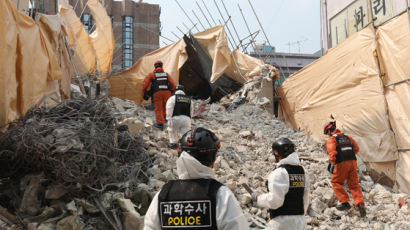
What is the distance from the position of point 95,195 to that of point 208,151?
7.52 ft

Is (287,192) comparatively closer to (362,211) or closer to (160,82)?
(362,211)

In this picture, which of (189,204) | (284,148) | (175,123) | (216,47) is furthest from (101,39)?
(189,204)

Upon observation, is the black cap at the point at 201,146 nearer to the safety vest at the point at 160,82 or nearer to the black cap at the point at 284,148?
the black cap at the point at 284,148

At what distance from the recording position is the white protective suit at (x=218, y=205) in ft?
4.67

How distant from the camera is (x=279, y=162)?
292cm

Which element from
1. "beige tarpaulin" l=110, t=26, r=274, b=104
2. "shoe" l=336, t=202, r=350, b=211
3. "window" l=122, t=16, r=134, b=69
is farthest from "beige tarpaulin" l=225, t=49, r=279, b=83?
"window" l=122, t=16, r=134, b=69

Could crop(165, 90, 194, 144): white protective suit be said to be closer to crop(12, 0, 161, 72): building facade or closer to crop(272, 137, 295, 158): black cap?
crop(272, 137, 295, 158): black cap

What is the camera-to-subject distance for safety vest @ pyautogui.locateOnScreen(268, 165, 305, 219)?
2.83 metres

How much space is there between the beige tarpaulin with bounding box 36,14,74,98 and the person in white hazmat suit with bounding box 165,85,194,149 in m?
1.78

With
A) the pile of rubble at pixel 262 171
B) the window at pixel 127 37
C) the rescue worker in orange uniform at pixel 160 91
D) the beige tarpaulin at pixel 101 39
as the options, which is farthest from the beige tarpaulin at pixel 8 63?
the window at pixel 127 37

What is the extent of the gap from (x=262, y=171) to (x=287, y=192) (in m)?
2.64

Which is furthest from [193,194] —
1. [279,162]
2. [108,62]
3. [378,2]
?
[378,2]

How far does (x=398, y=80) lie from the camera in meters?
5.73

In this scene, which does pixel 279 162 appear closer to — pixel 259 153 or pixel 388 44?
pixel 259 153
